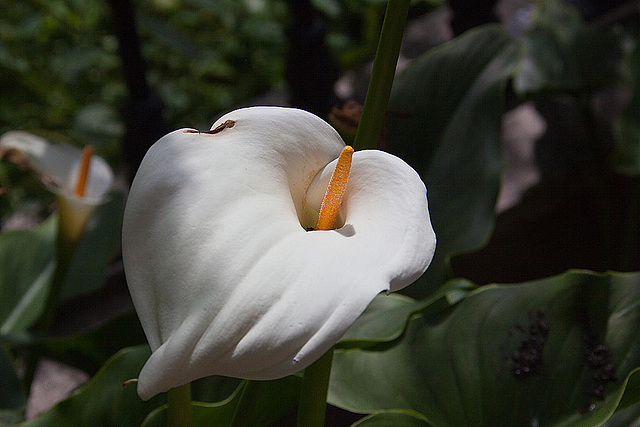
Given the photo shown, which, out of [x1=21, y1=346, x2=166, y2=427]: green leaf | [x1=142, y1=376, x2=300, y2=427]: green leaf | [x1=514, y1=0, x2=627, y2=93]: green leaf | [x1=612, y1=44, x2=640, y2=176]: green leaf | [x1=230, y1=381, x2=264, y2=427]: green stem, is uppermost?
[x1=514, y1=0, x2=627, y2=93]: green leaf

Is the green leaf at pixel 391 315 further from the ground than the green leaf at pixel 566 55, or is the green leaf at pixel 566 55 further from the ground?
the green leaf at pixel 566 55

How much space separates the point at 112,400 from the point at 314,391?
0.67 feet

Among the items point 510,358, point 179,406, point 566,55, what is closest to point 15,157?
point 179,406

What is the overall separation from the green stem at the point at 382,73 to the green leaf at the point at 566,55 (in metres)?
0.57

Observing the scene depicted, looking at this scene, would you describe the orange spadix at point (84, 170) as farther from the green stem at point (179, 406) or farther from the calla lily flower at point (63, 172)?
the green stem at point (179, 406)

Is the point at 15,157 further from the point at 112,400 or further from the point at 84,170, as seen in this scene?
the point at 112,400

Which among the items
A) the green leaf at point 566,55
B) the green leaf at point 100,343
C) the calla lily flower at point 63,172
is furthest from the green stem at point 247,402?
the green leaf at point 566,55

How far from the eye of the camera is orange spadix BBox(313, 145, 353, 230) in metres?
0.30

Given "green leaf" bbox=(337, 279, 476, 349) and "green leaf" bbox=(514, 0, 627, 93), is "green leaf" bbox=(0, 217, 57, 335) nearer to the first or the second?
"green leaf" bbox=(337, 279, 476, 349)

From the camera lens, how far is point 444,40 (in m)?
1.14

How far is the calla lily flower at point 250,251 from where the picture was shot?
237 mm

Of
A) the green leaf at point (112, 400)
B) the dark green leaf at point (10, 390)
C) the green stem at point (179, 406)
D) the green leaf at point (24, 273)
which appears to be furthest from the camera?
the green leaf at point (24, 273)

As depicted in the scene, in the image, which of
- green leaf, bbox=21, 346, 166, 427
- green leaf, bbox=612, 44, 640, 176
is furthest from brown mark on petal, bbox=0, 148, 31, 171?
green leaf, bbox=612, 44, 640, 176

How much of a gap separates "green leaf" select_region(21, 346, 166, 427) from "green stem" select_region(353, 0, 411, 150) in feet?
0.86
